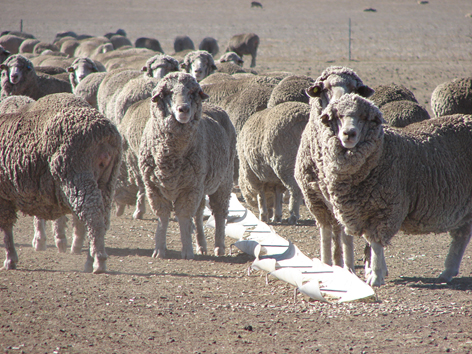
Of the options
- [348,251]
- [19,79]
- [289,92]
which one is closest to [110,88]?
[19,79]

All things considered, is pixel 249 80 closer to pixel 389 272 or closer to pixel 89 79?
pixel 89 79

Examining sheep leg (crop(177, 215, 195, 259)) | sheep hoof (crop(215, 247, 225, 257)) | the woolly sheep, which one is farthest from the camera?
the woolly sheep

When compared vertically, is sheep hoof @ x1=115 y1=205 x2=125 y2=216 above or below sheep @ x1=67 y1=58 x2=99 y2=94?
below

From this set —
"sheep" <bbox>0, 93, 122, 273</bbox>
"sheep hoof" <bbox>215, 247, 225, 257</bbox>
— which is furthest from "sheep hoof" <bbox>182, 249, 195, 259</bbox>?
"sheep" <bbox>0, 93, 122, 273</bbox>

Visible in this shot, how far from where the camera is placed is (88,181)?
551 centimetres

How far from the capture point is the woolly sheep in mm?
13977

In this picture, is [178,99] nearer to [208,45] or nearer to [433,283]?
[433,283]

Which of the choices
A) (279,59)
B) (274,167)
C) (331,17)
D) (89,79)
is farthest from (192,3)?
(274,167)

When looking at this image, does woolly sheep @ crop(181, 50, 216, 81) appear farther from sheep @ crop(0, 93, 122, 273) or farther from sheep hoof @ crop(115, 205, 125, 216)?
sheep @ crop(0, 93, 122, 273)

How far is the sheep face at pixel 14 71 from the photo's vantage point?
35.6 ft

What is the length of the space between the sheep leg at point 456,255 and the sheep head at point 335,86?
5.41 feet

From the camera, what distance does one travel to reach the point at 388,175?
5.02 meters

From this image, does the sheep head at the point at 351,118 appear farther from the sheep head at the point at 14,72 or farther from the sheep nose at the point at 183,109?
the sheep head at the point at 14,72

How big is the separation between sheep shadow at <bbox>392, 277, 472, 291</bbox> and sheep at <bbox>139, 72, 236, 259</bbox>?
2460 millimetres
